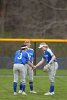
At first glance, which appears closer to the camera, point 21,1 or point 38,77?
point 38,77

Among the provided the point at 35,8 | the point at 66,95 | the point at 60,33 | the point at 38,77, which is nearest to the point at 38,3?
the point at 35,8

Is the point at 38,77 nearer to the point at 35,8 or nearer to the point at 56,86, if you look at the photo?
the point at 56,86

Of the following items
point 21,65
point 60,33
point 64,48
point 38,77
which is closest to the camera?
point 21,65

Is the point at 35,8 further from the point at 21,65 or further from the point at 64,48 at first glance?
the point at 21,65

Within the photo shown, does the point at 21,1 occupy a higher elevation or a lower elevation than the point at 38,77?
higher

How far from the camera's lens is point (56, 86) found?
19.8 m

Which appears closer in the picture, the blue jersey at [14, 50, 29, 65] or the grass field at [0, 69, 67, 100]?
the grass field at [0, 69, 67, 100]

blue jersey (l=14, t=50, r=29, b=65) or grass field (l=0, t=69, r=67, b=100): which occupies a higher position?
blue jersey (l=14, t=50, r=29, b=65)

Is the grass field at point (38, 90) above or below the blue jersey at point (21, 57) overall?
below

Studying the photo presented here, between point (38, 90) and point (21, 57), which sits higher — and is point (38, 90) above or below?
below

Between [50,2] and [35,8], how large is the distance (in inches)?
52.6

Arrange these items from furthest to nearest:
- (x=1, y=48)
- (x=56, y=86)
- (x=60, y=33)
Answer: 1. (x=60, y=33)
2. (x=1, y=48)
3. (x=56, y=86)

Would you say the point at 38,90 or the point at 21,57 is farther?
the point at 38,90

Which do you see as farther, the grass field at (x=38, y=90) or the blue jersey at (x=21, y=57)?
the blue jersey at (x=21, y=57)
